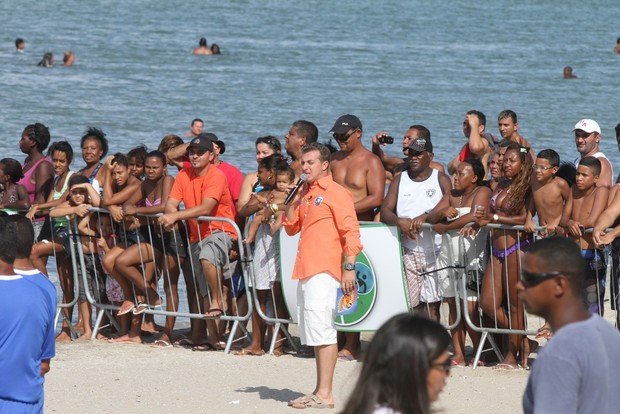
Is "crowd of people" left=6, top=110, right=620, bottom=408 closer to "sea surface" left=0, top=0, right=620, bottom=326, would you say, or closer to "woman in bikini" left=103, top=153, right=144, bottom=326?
"woman in bikini" left=103, top=153, right=144, bottom=326

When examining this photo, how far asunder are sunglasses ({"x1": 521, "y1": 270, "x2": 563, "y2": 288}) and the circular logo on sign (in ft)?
16.9

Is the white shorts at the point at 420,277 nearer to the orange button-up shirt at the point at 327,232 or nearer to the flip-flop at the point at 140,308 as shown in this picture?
the orange button-up shirt at the point at 327,232

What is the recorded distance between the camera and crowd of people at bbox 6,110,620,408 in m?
8.86

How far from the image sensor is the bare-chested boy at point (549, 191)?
895 cm

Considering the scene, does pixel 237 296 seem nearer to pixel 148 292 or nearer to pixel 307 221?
pixel 148 292

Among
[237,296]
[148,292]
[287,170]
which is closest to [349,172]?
[287,170]

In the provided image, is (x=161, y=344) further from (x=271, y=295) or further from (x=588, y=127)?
(x=588, y=127)

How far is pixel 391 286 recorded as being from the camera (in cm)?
960

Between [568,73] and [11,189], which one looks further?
[568,73]

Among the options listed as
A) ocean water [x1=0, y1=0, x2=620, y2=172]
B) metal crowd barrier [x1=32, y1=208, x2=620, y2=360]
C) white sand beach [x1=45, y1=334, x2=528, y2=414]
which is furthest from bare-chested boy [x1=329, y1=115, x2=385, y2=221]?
ocean water [x1=0, y1=0, x2=620, y2=172]

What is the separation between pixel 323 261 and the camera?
8.22m

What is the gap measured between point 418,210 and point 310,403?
200cm

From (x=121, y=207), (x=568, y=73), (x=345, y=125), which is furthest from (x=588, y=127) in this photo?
(x=568, y=73)

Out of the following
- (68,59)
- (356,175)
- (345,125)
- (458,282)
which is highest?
(68,59)
